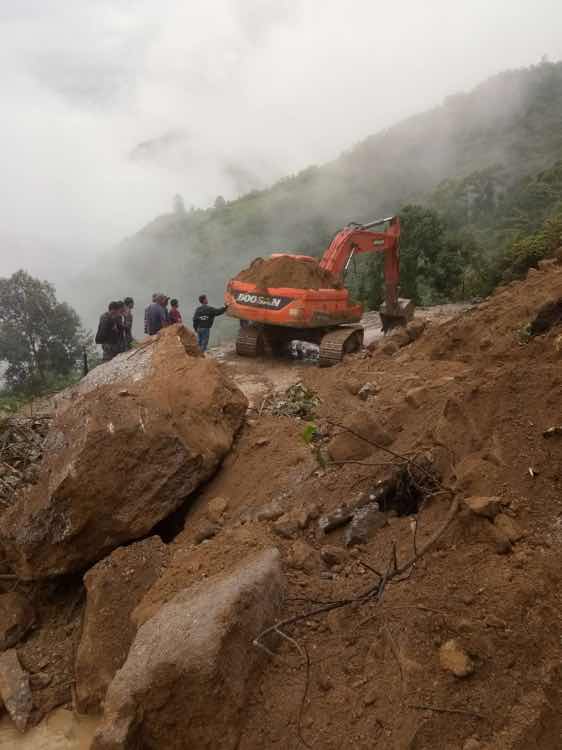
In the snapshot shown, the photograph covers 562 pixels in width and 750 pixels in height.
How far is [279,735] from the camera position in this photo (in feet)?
8.68

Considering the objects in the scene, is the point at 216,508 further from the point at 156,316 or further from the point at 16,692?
the point at 156,316

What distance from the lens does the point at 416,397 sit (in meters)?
5.09

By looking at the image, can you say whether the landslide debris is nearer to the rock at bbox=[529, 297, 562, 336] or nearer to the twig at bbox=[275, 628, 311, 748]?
the twig at bbox=[275, 628, 311, 748]

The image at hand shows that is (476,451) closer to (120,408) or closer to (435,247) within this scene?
(120,408)

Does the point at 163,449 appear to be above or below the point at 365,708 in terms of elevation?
above

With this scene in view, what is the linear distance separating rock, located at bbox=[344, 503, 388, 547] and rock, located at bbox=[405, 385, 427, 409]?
1.42 metres

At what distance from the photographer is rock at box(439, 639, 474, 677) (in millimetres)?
2516

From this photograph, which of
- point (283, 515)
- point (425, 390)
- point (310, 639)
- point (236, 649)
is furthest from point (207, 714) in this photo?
point (425, 390)

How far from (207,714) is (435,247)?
18.3 m

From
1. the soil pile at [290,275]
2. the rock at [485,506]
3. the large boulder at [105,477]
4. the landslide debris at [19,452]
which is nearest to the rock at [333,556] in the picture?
the rock at [485,506]

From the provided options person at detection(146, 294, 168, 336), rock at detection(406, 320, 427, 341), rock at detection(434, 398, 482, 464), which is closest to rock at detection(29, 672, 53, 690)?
rock at detection(434, 398, 482, 464)

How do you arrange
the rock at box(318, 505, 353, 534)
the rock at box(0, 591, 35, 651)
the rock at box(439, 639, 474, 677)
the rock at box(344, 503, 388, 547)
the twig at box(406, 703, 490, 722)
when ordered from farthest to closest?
the rock at box(0, 591, 35, 651) → the rock at box(318, 505, 353, 534) → the rock at box(344, 503, 388, 547) → the rock at box(439, 639, 474, 677) → the twig at box(406, 703, 490, 722)

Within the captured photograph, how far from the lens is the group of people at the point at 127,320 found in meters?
8.27

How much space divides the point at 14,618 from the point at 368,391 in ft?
13.0
